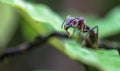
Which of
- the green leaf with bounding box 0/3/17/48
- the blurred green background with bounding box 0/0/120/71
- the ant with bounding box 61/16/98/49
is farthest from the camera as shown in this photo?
the blurred green background with bounding box 0/0/120/71

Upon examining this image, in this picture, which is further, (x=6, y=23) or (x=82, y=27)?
(x=6, y=23)

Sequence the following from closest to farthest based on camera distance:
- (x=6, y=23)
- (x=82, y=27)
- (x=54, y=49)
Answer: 1. (x=82, y=27)
2. (x=6, y=23)
3. (x=54, y=49)

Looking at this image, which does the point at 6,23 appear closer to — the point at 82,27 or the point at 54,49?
the point at 82,27

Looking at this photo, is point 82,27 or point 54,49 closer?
point 82,27

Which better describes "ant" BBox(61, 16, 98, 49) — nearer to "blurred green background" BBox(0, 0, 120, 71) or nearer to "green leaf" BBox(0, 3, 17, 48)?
"green leaf" BBox(0, 3, 17, 48)


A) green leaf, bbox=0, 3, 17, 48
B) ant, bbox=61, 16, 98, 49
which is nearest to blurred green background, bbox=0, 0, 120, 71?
green leaf, bbox=0, 3, 17, 48

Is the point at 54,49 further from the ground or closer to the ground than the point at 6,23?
closer to the ground

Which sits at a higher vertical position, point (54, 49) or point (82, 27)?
point (82, 27)

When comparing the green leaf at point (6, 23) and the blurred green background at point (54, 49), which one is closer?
the green leaf at point (6, 23)

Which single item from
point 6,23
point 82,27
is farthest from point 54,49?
point 82,27

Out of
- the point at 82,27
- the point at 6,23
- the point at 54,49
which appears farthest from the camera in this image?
the point at 54,49

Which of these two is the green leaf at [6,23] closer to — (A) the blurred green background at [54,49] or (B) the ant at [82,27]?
(A) the blurred green background at [54,49]

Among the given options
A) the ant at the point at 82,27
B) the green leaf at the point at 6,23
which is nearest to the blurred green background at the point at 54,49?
the green leaf at the point at 6,23
